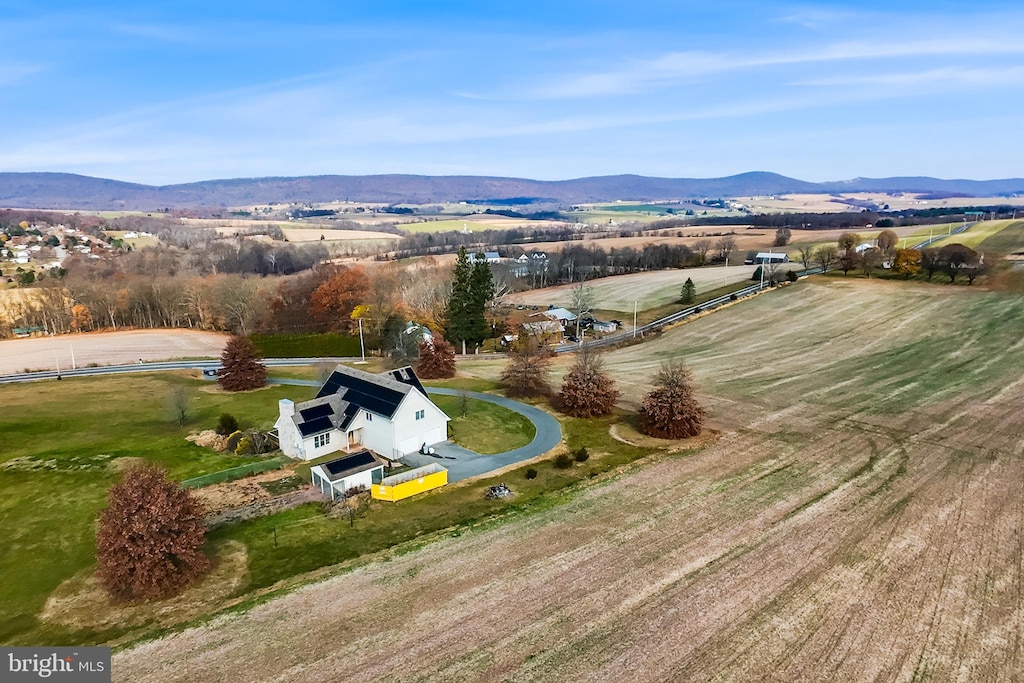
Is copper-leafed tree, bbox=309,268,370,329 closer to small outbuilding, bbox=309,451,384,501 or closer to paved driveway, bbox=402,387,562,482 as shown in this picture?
paved driveway, bbox=402,387,562,482

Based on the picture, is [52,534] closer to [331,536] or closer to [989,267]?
[331,536]

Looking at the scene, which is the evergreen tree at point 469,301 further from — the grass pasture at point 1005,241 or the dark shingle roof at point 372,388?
the grass pasture at point 1005,241

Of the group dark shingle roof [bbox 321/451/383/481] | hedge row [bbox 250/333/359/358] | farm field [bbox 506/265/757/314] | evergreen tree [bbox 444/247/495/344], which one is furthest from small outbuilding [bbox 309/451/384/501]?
farm field [bbox 506/265/757/314]

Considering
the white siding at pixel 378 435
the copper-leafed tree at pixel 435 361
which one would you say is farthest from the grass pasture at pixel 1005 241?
the white siding at pixel 378 435

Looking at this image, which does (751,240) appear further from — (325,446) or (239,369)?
(325,446)

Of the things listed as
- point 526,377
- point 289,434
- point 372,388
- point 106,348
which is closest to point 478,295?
point 526,377
